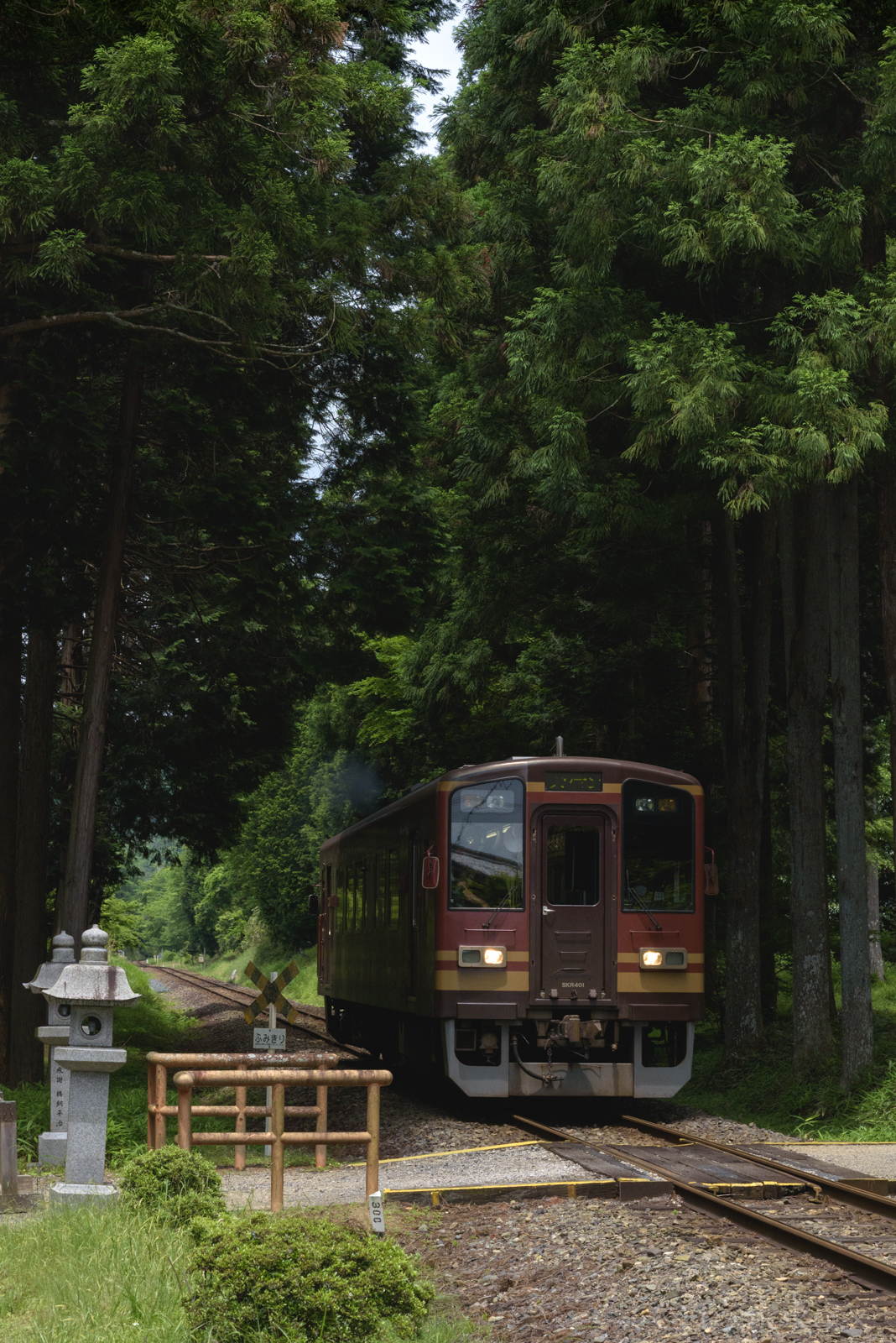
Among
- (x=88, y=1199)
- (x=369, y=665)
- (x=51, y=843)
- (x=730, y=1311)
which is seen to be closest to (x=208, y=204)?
(x=369, y=665)

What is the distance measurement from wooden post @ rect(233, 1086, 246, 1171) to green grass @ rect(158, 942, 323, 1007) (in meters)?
16.4

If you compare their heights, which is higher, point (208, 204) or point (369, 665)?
point (208, 204)

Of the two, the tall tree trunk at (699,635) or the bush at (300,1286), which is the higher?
the tall tree trunk at (699,635)

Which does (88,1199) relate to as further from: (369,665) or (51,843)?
(51,843)

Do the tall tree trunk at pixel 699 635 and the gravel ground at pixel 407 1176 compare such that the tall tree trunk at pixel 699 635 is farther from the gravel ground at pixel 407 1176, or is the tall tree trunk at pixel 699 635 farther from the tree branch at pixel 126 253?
the gravel ground at pixel 407 1176

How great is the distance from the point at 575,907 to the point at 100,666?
19.3ft

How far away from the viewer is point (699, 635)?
22.7 m

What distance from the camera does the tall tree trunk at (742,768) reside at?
59.2ft

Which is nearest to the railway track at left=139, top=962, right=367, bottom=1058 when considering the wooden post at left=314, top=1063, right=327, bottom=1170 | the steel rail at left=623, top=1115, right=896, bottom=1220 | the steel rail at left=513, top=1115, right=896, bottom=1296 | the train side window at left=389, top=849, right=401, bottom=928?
the train side window at left=389, top=849, right=401, bottom=928

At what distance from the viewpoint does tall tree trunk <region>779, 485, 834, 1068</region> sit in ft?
51.4

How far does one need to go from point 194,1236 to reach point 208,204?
30.6 ft

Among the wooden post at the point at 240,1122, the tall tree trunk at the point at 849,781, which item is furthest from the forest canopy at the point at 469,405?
the wooden post at the point at 240,1122

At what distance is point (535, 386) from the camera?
15.9m

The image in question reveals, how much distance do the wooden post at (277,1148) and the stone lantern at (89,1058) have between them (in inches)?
51.3
